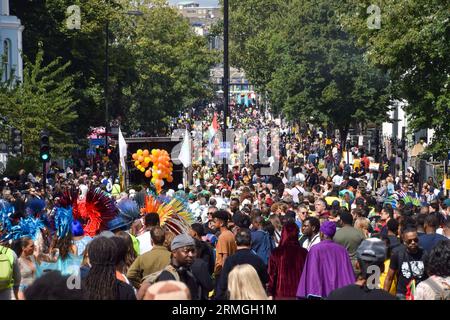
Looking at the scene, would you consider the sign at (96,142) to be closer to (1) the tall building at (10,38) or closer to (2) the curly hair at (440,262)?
(1) the tall building at (10,38)

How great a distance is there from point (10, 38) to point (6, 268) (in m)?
45.9

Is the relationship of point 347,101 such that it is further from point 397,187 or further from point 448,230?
point 448,230

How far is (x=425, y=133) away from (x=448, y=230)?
50425mm

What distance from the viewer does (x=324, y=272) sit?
464 inches

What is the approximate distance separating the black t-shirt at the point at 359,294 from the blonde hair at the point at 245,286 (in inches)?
24.8

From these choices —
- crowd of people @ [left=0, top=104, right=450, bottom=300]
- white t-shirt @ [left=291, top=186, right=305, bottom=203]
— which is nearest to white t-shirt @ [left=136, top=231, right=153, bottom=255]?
crowd of people @ [left=0, top=104, right=450, bottom=300]

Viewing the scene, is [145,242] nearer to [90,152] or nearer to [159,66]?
[90,152]

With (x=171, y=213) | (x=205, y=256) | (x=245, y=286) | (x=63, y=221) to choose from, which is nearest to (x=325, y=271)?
(x=205, y=256)

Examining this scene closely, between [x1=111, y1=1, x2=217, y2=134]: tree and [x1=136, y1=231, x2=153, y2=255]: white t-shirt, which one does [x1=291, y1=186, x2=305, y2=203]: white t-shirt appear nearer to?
[x1=136, y1=231, x2=153, y2=255]: white t-shirt

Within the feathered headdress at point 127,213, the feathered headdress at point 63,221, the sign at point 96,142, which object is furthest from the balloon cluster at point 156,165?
the sign at point 96,142

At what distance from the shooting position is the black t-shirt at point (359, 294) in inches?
333

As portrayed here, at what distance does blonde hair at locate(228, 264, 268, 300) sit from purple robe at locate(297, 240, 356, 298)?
3488 mm

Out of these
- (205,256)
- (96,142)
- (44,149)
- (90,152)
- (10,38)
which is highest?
(10,38)
